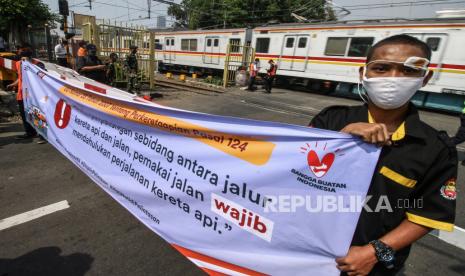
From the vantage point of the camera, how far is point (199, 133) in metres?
1.95

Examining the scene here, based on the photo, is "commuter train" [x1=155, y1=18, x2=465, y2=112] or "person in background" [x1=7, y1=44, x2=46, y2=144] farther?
"commuter train" [x1=155, y1=18, x2=465, y2=112]

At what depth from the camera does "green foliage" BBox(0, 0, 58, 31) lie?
22.7 m

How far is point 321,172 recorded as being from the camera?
1458 millimetres

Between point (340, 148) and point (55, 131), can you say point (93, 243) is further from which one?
point (340, 148)

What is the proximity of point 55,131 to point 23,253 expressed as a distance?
1.70 meters

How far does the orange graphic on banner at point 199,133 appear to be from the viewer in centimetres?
168

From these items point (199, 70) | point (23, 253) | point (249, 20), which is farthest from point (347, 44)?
point (249, 20)

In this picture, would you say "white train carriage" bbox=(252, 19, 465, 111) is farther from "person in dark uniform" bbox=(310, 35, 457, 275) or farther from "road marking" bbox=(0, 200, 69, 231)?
"road marking" bbox=(0, 200, 69, 231)

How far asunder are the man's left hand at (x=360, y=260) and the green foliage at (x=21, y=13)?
98.2ft

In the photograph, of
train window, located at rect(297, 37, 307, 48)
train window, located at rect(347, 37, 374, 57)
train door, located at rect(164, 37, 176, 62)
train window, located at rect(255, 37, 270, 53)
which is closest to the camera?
train window, located at rect(347, 37, 374, 57)

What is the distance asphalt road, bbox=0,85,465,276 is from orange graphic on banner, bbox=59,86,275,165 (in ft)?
4.09

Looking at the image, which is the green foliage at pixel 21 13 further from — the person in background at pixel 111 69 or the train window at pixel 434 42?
the train window at pixel 434 42

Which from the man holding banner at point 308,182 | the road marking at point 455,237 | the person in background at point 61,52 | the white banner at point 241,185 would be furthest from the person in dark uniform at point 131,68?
the road marking at point 455,237

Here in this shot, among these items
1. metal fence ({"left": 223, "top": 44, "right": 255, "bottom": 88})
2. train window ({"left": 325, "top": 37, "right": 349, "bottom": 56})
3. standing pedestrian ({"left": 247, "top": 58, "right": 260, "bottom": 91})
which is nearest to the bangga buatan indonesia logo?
train window ({"left": 325, "top": 37, "right": 349, "bottom": 56})
